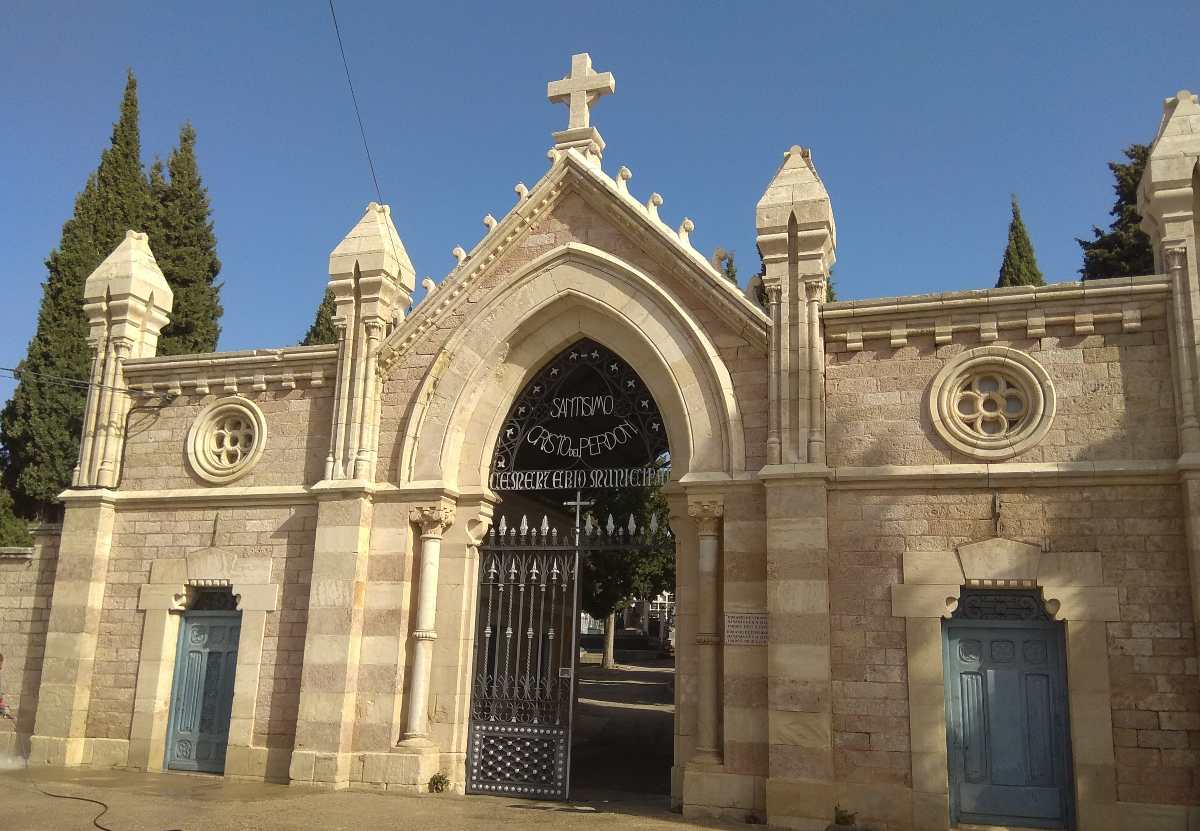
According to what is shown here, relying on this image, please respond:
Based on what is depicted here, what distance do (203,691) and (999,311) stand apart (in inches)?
388

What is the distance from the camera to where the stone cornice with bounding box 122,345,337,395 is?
467 inches

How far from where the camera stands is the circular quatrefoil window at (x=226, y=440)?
11906 mm

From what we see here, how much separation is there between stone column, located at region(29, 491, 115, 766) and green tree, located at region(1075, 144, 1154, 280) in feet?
63.5

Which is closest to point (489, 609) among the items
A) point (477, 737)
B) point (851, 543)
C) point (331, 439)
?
point (477, 737)

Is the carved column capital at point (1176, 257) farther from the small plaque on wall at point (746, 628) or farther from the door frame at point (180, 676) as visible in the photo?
the door frame at point (180, 676)

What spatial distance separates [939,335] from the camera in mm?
9719

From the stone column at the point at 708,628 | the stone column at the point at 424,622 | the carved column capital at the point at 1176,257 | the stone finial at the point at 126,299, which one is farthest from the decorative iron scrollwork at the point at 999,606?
the stone finial at the point at 126,299

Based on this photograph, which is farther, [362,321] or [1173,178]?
[362,321]

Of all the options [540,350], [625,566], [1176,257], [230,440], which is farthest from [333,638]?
[625,566]

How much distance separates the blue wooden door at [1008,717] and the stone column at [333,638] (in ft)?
20.2

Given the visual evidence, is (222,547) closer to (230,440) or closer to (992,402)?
(230,440)

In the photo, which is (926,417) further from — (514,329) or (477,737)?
(477,737)

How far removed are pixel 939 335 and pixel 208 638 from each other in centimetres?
903

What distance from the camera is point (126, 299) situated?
1274cm
